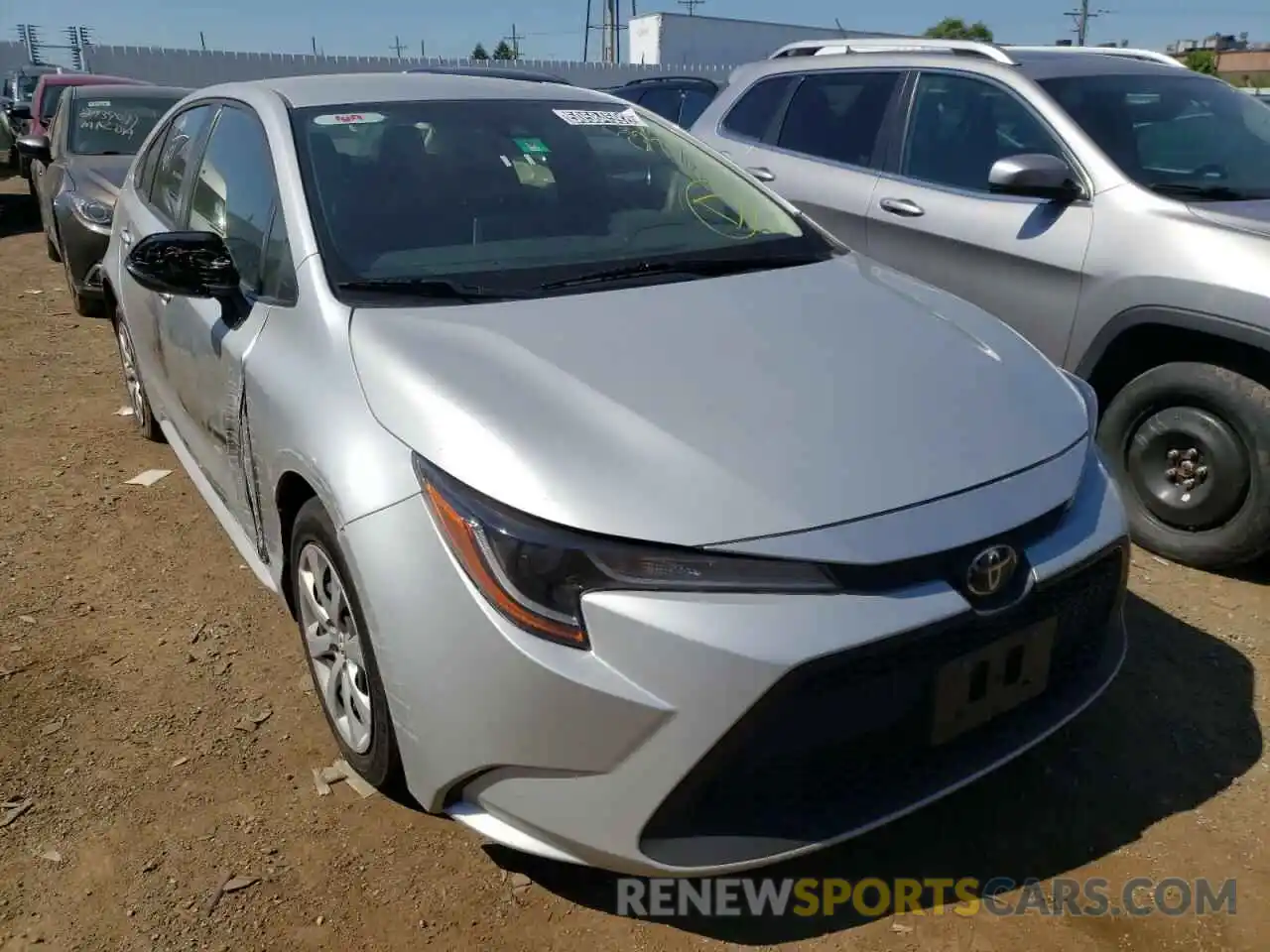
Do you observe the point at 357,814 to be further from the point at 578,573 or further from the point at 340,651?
the point at 578,573

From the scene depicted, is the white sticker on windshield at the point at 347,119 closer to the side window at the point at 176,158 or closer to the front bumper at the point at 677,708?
the side window at the point at 176,158

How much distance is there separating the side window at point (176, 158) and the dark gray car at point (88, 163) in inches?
104

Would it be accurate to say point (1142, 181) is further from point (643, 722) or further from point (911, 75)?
point (643, 722)

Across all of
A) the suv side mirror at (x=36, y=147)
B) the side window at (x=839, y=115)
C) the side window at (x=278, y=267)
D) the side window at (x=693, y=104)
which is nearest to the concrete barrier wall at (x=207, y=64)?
the side window at (x=693, y=104)

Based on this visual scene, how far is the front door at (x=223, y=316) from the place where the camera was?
2881 mm

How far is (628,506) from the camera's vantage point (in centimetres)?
190

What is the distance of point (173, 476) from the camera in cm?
459

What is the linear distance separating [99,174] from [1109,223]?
700 centimetres

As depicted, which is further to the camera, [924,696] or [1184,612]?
[1184,612]

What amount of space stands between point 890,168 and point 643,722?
3.63m

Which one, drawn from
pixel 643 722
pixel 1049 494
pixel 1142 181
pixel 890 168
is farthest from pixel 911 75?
pixel 643 722

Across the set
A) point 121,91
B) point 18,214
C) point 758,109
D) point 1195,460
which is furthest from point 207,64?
point 1195,460

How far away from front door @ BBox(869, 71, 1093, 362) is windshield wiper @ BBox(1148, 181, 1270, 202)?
0.28 meters

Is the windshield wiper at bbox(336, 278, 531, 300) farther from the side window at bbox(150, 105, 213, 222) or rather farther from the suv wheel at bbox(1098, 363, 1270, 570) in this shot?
the suv wheel at bbox(1098, 363, 1270, 570)
